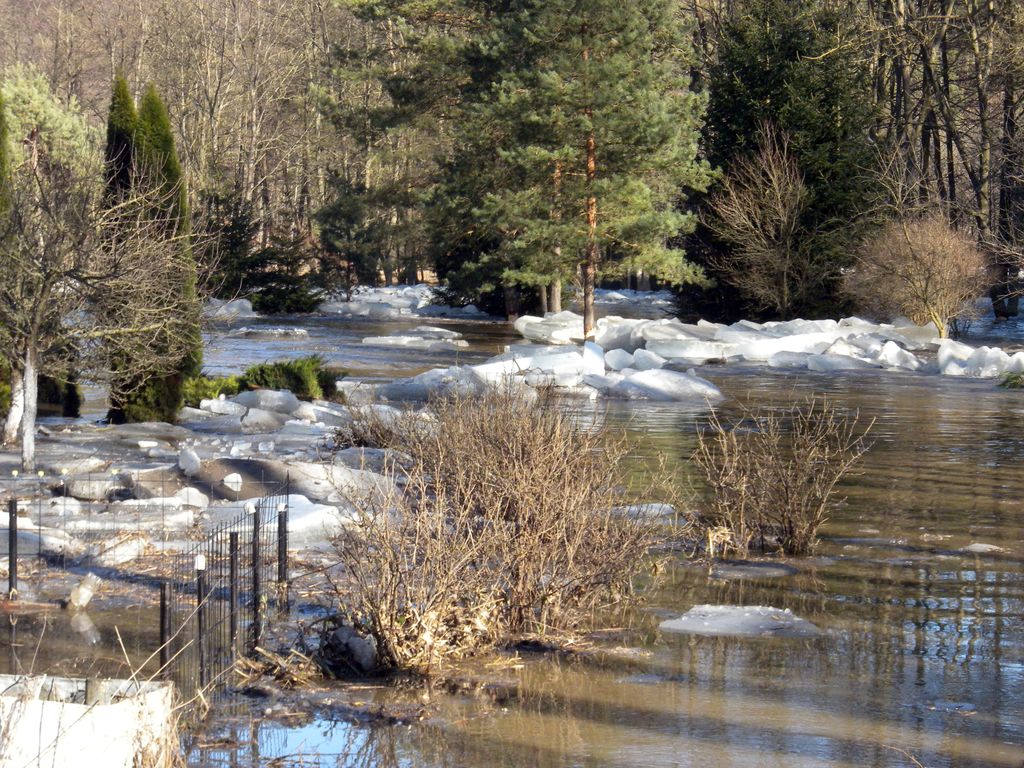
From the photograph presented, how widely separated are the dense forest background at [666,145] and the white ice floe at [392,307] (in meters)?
1.24

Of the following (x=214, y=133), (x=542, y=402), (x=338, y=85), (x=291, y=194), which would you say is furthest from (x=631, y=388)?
(x=291, y=194)

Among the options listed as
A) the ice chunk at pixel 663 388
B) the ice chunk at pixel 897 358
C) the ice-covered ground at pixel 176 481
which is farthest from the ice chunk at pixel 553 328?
the ice-covered ground at pixel 176 481

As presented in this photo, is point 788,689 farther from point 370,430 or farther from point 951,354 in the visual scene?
point 951,354

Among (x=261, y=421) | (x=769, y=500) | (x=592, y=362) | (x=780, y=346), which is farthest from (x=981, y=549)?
(x=780, y=346)

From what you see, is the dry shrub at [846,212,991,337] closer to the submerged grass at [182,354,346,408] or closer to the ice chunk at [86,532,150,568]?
the submerged grass at [182,354,346,408]

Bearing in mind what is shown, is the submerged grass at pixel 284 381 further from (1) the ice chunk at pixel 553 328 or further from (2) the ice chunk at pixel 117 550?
(1) the ice chunk at pixel 553 328

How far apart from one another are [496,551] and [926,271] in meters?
26.0

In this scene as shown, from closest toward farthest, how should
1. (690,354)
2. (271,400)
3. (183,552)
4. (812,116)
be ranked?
(183,552), (271,400), (690,354), (812,116)

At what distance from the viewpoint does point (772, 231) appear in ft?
112

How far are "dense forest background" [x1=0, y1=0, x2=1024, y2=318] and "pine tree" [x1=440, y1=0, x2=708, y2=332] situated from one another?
0.22 ft

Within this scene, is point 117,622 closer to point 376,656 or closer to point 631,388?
point 376,656

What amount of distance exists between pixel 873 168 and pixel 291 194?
3539 cm

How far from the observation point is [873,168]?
36.0 m

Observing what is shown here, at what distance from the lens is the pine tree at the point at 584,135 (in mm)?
33469
